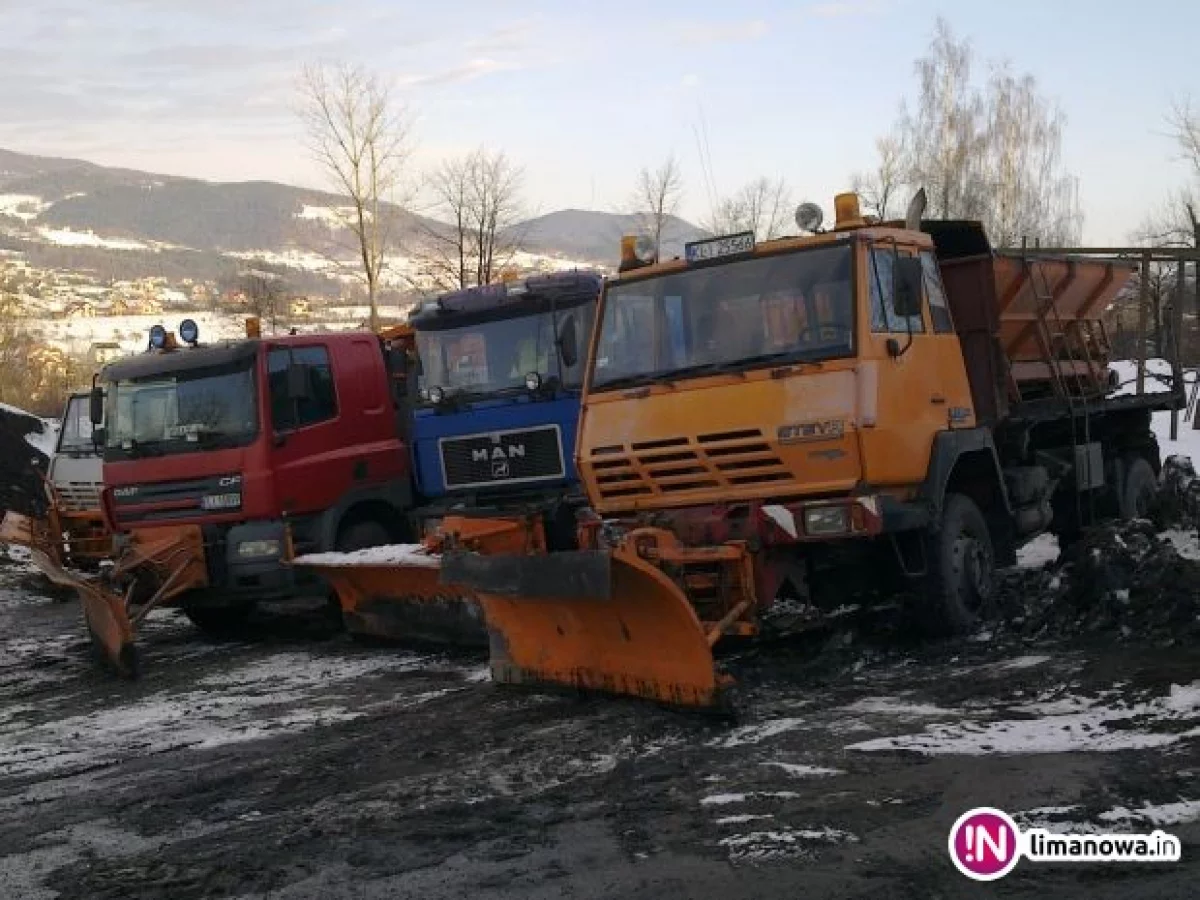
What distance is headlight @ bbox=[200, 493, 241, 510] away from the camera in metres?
10.5

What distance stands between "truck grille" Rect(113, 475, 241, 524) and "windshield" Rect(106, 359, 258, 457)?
0.28 meters

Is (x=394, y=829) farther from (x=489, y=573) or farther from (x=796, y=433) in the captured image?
(x=796, y=433)

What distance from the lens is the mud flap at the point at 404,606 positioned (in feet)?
31.0

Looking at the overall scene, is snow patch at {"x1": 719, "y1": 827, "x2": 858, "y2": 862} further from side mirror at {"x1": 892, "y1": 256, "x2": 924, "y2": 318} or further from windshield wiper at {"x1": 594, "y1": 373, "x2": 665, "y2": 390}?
side mirror at {"x1": 892, "y1": 256, "x2": 924, "y2": 318}

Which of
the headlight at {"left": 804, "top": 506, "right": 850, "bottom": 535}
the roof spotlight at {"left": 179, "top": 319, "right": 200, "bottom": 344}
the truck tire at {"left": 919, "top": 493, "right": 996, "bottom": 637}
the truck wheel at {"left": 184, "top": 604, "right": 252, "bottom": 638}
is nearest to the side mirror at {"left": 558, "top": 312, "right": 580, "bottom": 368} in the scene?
the truck tire at {"left": 919, "top": 493, "right": 996, "bottom": 637}

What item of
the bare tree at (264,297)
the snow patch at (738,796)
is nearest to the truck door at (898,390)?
the snow patch at (738,796)

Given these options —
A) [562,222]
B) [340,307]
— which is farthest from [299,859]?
[562,222]

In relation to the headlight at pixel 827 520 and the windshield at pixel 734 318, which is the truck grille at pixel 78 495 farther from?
the headlight at pixel 827 520

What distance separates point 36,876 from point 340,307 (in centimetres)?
2676

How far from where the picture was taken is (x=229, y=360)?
10.8m

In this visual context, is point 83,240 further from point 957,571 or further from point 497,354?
point 957,571

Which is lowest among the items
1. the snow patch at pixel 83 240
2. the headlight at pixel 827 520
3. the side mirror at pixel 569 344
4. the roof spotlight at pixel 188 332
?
the headlight at pixel 827 520

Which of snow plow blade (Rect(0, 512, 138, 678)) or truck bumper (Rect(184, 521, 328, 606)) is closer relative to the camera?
snow plow blade (Rect(0, 512, 138, 678))

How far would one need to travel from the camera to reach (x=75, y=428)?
15.6m
